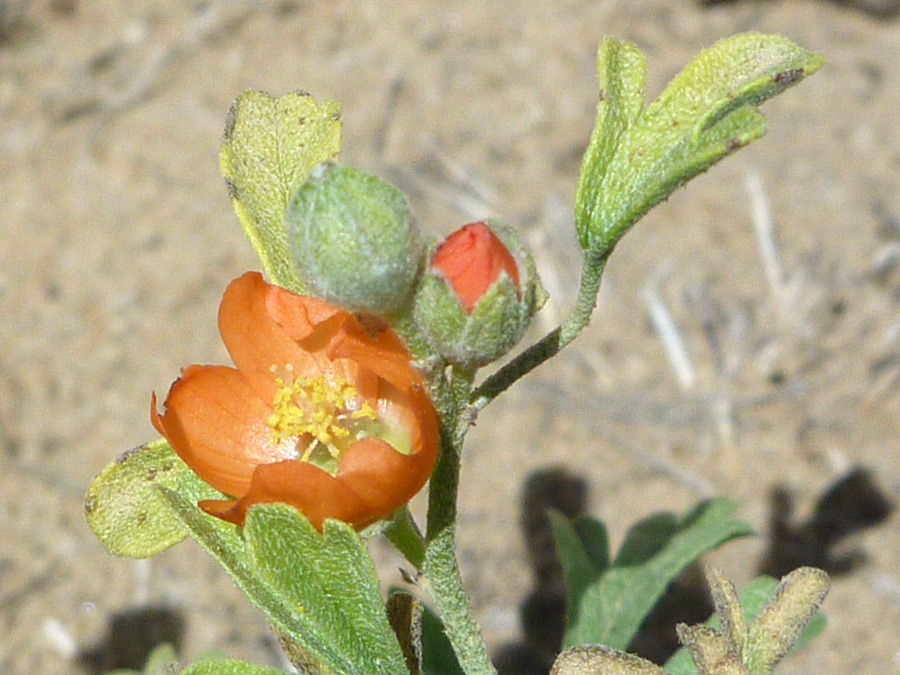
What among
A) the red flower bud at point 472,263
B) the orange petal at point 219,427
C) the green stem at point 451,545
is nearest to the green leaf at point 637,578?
the green stem at point 451,545

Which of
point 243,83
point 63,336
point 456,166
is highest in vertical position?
point 243,83

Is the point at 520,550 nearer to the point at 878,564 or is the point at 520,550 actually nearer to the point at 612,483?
the point at 612,483

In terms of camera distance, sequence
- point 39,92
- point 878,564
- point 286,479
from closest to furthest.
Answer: point 286,479, point 878,564, point 39,92

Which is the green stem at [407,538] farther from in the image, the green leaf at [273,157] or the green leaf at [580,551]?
the green leaf at [580,551]

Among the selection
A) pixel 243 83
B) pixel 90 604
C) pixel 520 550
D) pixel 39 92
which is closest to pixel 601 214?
pixel 520 550

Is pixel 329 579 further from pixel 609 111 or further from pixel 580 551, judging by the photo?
pixel 580 551

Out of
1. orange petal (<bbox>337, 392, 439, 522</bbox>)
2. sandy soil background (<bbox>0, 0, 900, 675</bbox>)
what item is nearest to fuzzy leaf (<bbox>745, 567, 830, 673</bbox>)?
orange petal (<bbox>337, 392, 439, 522</bbox>)

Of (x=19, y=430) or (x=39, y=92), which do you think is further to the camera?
(x=39, y=92)
